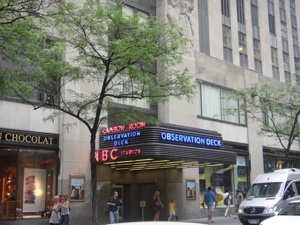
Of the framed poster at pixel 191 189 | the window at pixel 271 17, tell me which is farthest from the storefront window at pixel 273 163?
the window at pixel 271 17

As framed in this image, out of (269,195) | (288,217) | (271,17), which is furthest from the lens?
(271,17)

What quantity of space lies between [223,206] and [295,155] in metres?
12.7

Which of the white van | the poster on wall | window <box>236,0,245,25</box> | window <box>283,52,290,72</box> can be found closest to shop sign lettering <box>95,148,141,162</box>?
the poster on wall

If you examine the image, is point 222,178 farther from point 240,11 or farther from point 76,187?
point 240,11

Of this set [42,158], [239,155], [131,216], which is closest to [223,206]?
[239,155]

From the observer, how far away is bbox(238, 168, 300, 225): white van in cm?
1798

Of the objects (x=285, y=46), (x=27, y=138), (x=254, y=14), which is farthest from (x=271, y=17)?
(x=27, y=138)

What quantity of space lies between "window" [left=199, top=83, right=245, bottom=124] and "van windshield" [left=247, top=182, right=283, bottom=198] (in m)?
8.86

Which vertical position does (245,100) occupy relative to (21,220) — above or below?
above

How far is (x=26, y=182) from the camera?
63.5 feet

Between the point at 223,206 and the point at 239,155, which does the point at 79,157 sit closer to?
the point at 223,206

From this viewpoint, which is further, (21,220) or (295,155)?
(295,155)

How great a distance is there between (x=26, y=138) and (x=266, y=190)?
37.3 feet

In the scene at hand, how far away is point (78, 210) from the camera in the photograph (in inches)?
794
